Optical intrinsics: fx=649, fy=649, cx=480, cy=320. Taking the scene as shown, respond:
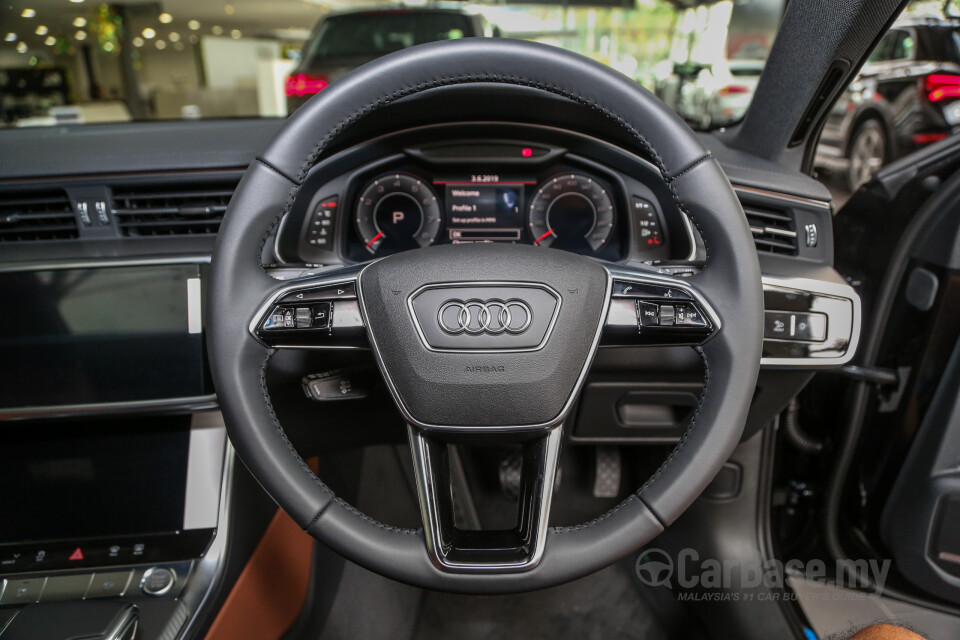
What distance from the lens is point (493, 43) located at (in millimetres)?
763

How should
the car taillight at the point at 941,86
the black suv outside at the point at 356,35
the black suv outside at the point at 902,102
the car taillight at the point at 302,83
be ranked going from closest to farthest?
the black suv outside at the point at 902,102 → the car taillight at the point at 941,86 → the black suv outside at the point at 356,35 → the car taillight at the point at 302,83

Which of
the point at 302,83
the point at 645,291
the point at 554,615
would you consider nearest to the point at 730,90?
the point at 302,83

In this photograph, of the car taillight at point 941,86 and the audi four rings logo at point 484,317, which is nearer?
the audi four rings logo at point 484,317

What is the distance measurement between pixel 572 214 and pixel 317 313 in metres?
0.62

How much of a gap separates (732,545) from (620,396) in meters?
0.55

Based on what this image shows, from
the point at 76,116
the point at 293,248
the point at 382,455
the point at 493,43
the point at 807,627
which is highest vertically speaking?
the point at 493,43

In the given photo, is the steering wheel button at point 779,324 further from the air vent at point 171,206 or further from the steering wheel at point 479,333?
the air vent at point 171,206

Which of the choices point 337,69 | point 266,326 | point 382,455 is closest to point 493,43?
point 266,326

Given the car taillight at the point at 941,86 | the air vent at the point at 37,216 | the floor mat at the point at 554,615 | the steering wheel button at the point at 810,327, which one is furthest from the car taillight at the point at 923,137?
the air vent at the point at 37,216

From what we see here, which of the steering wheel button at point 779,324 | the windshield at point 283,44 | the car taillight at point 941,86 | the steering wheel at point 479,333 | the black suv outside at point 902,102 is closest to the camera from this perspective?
the steering wheel at point 479,333

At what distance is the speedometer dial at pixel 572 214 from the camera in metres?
1.26

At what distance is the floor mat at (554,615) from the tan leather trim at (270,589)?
34 cm

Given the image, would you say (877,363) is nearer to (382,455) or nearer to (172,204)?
(382,455)

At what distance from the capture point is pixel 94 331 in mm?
1136
